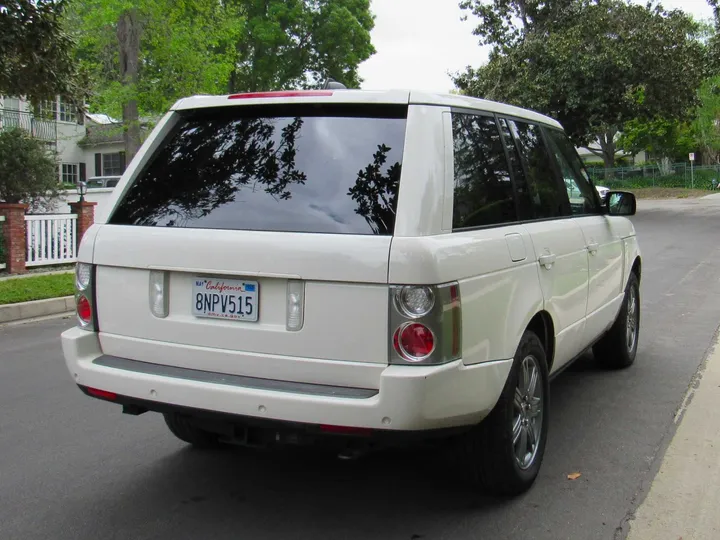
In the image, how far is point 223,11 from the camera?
19.2 meters

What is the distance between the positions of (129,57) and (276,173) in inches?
661

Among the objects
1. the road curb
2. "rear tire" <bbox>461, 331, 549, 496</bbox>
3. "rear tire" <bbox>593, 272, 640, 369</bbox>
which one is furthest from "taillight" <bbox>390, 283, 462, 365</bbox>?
the road curb

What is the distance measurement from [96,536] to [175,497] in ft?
1.61

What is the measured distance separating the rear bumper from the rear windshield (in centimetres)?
65

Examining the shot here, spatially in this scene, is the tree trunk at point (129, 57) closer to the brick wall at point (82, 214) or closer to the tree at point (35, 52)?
the brick wall at point (82, 214)

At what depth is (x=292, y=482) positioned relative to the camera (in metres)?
3.95

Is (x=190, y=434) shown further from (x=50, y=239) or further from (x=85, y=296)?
(x=50, y=239)

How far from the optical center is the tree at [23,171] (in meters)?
15.5

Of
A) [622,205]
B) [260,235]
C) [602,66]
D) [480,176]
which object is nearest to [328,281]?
[260,235]

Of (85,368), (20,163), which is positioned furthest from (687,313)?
(20,163)

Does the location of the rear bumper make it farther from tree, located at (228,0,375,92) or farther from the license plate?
tree, located at (228,0,375,92)

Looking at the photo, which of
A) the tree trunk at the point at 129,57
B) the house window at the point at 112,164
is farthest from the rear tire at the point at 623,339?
the house window at the point at 112,164

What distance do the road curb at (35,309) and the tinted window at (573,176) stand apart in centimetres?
733

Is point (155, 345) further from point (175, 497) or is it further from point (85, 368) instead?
point (175, 497)
